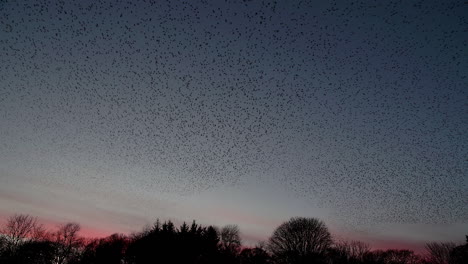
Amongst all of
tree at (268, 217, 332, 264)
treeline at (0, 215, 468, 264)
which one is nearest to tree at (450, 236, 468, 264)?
treeline at (0, 215, 468, 264)

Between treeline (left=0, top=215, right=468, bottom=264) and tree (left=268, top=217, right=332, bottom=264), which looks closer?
treeline (left=0, top=215, right=468, bottom=264)

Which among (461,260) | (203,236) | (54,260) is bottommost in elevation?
(54,260)

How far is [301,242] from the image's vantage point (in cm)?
6594

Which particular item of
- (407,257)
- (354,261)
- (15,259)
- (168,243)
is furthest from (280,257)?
(15,259)

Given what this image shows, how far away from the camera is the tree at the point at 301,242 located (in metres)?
63.8

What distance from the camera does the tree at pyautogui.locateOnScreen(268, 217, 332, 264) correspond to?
6378 cm

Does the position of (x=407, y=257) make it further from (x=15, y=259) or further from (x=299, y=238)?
(x=15, y=259)

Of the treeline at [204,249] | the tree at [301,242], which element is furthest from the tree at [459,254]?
the tree at [301,242]

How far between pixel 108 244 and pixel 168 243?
33.4m

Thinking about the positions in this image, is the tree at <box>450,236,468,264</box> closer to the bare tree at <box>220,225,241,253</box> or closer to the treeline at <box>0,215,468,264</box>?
the treeline at <box>0,215,468,264</box>

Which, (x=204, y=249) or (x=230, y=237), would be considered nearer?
(x=204, y=249)

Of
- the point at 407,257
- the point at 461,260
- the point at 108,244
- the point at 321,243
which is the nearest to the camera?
the point at 461,260

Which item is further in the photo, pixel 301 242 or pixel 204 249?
pixel 301 242

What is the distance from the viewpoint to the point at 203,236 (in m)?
40.1
